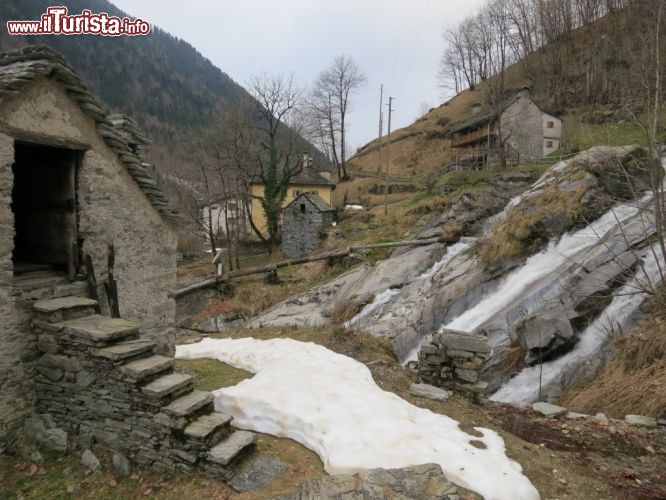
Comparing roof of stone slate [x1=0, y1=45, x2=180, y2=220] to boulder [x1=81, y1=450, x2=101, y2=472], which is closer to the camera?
boulder [x1=81, y1=450, x2=101, y2=472]

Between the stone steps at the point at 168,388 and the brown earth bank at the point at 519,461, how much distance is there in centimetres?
91

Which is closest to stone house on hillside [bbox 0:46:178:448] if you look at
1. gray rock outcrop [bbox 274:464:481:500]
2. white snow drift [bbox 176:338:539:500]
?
white snow drift [bbox 176:338:539:500]

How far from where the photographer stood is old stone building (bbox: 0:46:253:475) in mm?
4941

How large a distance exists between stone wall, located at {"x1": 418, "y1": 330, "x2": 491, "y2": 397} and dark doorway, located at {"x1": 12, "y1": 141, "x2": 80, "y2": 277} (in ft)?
21.0

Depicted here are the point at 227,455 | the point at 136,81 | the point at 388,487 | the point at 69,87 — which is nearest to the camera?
the point at 388,487

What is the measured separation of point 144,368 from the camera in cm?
497

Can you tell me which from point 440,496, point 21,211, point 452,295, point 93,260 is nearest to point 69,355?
point 93,260

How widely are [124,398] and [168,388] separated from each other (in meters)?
0.65

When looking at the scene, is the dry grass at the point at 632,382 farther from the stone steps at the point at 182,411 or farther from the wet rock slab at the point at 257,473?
the stone steps at the point at 182,411

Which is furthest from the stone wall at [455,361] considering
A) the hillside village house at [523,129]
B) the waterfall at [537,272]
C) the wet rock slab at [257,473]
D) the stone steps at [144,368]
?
the hillside village house at [523,129]

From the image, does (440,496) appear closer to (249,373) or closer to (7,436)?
(249,373)

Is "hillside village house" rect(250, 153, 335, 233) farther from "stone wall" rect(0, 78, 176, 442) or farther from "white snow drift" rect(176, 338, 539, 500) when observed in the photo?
"white snow drift" rect(176, 338, 539, 500)

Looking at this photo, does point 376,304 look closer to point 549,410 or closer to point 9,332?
point 549,410

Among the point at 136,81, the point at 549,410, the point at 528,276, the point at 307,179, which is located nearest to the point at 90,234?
the point at 549,410
